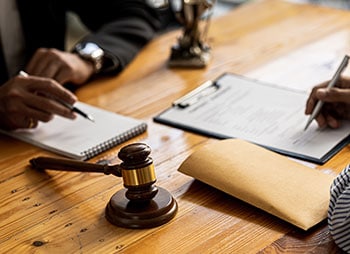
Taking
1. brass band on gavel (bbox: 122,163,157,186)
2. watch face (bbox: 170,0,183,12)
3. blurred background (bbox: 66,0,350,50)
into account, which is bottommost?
blurred background (bbox: 66,0,350,50)

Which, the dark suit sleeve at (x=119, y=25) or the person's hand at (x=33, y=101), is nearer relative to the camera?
the person's hand at (x=33, y=101)

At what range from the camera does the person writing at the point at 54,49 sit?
143 centimetres

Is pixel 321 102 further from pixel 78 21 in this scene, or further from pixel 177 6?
pixel 78 21

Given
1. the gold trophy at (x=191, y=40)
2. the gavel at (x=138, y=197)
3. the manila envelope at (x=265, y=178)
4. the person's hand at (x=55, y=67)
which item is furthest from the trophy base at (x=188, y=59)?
the gavel at (x=138, y=197)

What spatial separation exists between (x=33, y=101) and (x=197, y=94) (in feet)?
1.20

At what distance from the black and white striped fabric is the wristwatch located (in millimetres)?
847

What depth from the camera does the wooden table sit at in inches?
39.8

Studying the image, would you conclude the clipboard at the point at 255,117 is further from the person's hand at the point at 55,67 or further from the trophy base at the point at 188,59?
the person's hand at the point at 55,67

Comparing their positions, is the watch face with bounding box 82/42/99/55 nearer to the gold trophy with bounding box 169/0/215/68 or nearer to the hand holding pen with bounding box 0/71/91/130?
the gold trophy with bounding box 169/0/215/68

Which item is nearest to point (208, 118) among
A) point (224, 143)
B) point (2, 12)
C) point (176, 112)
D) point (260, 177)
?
point (176, 112)

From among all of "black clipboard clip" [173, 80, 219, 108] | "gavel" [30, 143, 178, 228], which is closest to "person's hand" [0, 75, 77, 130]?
"black clipboard clip" [173, 80, 219, 108]

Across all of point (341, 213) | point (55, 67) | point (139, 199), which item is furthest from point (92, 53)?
point (341, 213)

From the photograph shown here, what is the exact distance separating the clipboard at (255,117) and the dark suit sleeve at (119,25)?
28 centimetres

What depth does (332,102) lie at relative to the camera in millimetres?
1375
